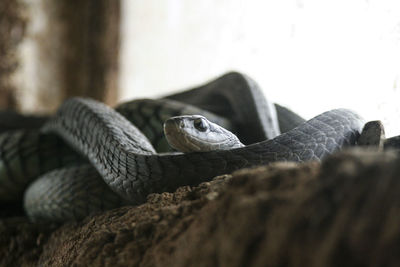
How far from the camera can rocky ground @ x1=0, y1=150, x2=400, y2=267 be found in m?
0.76

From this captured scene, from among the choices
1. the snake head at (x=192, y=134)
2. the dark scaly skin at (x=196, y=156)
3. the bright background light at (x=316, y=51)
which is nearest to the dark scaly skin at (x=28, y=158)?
the dark scaly skin at (x=196, y=156)

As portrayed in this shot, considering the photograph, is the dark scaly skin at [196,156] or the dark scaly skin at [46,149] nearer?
the dark scaly skin at [196,156]

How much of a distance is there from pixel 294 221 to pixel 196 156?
769 millimetres

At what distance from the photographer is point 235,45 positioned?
3170mm

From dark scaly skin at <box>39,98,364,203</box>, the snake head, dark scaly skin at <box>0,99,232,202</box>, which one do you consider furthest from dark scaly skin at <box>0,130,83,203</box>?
the snake head

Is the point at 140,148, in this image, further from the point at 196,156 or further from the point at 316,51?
the point at 316,51

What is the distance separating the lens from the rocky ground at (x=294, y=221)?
0.76 meters

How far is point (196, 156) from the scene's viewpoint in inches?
61.2

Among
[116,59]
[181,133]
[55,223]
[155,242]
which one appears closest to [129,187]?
[181,133]

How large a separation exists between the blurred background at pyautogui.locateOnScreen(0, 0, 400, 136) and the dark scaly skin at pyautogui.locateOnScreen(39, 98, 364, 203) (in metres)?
0.20

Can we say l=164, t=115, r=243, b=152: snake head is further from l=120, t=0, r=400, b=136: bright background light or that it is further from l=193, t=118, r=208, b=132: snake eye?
l=120, t=0, r=400, b=136: bright background light

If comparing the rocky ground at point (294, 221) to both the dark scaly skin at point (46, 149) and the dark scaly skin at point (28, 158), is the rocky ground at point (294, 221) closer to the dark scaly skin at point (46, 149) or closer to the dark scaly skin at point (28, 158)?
the dark scaly skin at point (46, 149)

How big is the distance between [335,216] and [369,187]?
8 centimetres

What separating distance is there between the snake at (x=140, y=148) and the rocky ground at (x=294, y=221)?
34 centimetres
